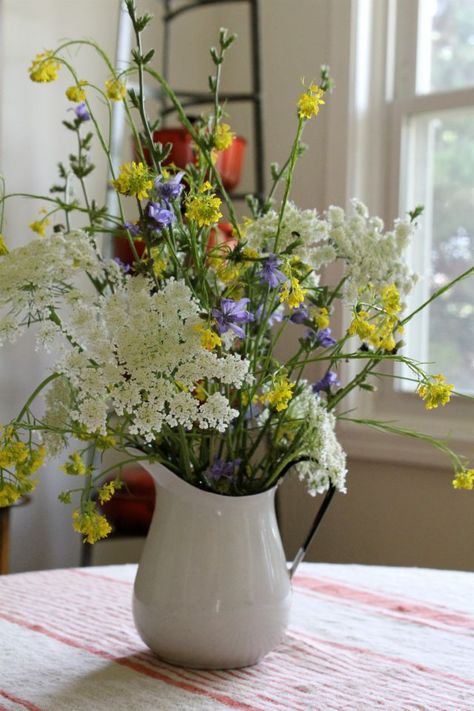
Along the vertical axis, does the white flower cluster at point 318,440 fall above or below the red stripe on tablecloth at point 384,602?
above

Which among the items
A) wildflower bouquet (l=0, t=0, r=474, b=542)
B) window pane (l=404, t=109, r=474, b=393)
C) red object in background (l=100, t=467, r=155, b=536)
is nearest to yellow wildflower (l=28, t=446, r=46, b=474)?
wildflower bouquet (l=0, t=0, r=474, b=542)

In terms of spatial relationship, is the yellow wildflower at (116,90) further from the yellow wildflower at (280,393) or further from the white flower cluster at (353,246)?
the yellow wildflower at (280,393)

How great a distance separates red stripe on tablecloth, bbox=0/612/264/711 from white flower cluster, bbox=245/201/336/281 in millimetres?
410

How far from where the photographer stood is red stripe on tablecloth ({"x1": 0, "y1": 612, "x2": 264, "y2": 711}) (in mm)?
867

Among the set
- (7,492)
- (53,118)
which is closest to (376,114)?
(53,118)

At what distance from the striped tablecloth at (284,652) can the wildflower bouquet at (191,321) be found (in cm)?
18

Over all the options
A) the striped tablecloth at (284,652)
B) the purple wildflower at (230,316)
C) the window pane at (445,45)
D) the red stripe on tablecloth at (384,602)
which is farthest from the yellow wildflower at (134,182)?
the window pane at (445,45)

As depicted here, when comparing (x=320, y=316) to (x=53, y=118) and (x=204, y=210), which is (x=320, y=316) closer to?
(x=204, y=210)

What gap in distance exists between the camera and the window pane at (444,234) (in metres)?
2.40

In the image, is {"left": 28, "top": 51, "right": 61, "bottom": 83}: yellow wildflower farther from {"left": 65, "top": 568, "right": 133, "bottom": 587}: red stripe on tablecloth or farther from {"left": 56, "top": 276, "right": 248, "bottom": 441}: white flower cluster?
{"left": 65, "top": 568, "right": 133, "bottom": 587}: red stripe on tablecloth

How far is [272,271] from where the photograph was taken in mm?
850

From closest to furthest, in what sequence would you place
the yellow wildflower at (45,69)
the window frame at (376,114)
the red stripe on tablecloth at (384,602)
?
the yellow wildflower at (45,69)
the red stripe on tablecloth at (384,602)
the window frame at (376,114)

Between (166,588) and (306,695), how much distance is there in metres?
0.16

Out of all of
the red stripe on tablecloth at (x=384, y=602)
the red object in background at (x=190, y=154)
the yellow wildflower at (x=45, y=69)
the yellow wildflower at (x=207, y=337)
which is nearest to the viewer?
the yellow wildflower at (x=207, y=337)
